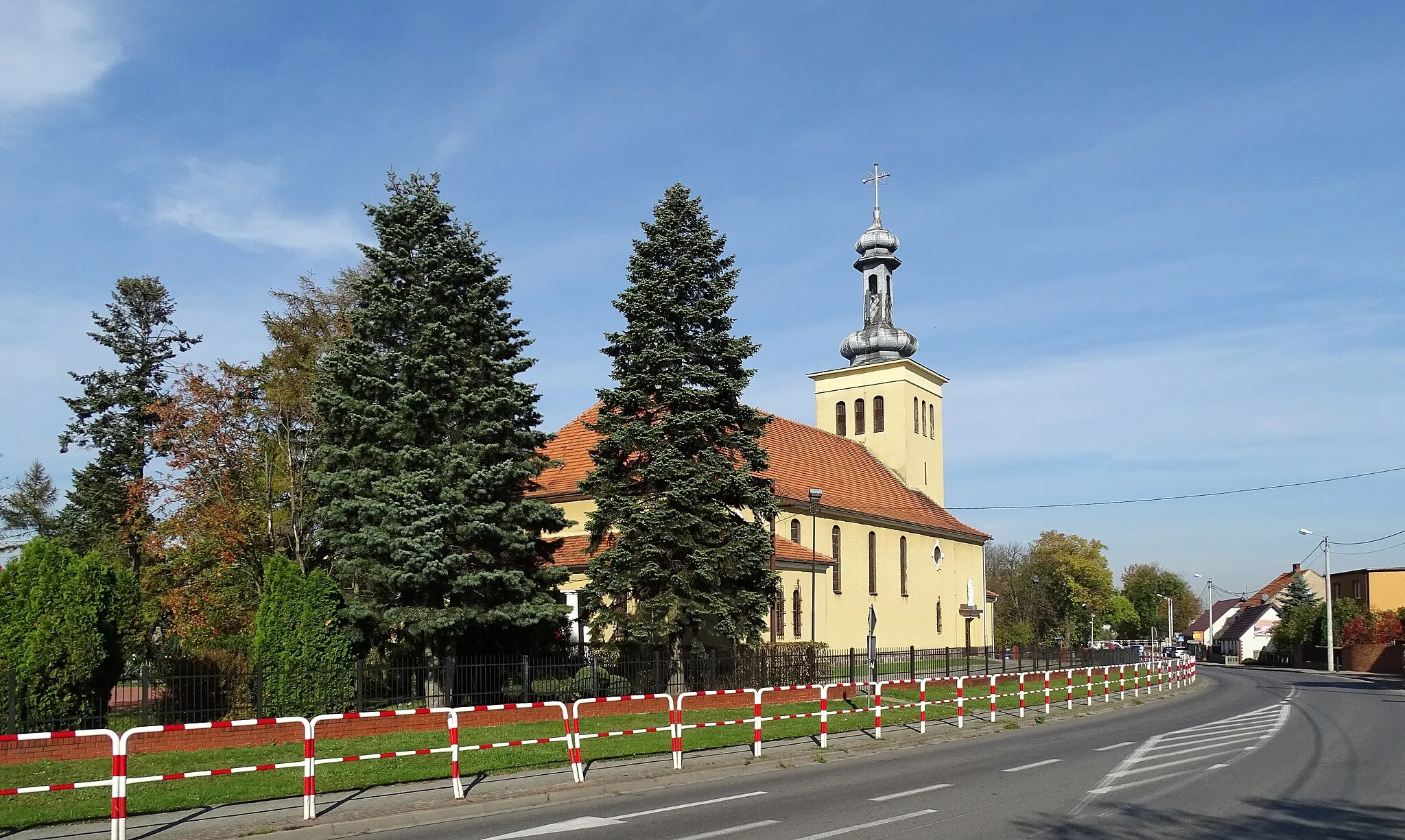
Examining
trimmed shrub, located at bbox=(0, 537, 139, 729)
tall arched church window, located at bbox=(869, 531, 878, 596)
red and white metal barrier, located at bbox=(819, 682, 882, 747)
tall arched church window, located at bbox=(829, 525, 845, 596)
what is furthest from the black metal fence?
tall arched church window, located at bbox=(869, 531, 878, 596)

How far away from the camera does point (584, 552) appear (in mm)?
31969

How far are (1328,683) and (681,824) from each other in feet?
146

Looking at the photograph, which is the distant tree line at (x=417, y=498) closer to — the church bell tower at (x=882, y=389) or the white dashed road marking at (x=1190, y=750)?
the white dashed road marking at (x=1190, y=750)

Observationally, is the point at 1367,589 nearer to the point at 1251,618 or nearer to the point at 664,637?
the point at 1251,618

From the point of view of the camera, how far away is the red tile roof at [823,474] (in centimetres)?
4081

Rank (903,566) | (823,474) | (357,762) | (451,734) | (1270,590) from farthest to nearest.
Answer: (1270,590)
(903,566)
(823,474)
(357,762)
(451,734)

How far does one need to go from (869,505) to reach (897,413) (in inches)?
389

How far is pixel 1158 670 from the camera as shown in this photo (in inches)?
1532

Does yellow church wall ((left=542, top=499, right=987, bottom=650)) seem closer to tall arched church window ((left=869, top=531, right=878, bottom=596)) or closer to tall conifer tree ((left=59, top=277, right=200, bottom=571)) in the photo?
tall arched church window ((left=869, top=531, right=878, bottom=596))

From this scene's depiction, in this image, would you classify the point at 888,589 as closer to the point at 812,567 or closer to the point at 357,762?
the point at 812,567

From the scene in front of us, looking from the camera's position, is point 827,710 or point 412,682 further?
point 827,710

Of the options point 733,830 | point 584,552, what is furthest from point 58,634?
point 584,552

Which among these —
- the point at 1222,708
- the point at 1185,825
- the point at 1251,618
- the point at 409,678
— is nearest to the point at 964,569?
the point at 1222,708

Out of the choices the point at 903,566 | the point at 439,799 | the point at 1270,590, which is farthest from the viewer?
the point at 1270,590
